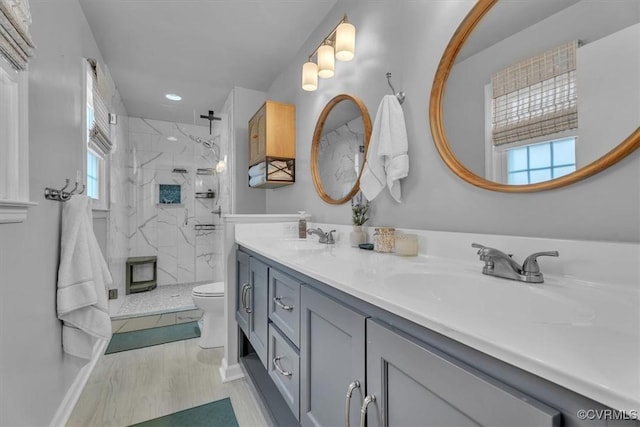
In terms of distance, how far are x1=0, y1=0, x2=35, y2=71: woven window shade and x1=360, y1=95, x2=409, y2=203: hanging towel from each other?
1295mm

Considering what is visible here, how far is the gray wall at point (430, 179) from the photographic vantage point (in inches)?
29.2

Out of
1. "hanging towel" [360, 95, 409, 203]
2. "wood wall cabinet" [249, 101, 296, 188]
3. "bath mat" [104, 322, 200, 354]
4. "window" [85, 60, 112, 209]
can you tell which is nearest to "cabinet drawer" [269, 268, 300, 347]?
"hanging towel" [360, 95, 409, 203]

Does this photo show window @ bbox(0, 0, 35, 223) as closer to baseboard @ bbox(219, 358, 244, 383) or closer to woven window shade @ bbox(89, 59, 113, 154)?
woven window shade @ bbox(89, 59, 113, 154)

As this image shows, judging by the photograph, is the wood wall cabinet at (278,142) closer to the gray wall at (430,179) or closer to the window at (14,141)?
the gray wall at (430,179)

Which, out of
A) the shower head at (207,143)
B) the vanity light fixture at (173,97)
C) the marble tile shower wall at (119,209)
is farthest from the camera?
the shower head at (207,143)

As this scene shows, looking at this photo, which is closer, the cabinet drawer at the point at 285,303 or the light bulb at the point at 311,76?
the cabinet drawer at the point at 285,303

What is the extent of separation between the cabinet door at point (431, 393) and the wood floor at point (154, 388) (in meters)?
1.16

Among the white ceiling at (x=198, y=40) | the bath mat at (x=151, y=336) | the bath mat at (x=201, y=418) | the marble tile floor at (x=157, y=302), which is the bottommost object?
the marble tile floor at (x=157, y=302)

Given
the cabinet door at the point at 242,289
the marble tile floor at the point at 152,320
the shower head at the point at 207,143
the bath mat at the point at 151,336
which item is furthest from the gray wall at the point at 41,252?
the shower head at the point at 207,143

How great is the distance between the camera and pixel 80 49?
1.87 meters

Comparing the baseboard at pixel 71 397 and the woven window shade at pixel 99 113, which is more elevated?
the woven window shade at pixel 99 113

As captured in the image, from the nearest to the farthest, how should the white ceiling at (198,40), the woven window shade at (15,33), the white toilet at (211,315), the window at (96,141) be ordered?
1. the woven window shade at (15,33)
2. the white ceiling at (198,40)
3. the window at (96,141)
4. the white toilet at (211,315)

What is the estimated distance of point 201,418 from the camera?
1.50 meters

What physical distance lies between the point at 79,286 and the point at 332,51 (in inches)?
74.7
